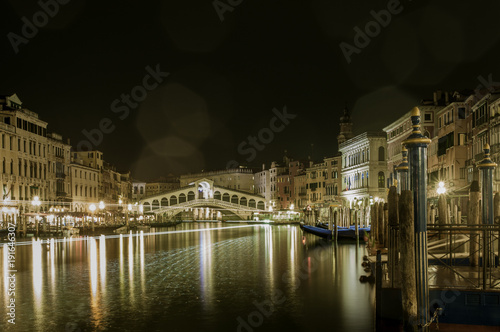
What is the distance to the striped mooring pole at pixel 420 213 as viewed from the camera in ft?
28.4

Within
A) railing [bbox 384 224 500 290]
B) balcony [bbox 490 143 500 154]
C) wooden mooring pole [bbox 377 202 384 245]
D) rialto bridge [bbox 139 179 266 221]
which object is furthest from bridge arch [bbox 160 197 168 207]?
railing [bbox 384 224 500 290]

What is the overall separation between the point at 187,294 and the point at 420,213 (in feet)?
24.8

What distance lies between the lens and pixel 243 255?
2583 cm

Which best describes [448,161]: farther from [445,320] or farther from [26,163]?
[26,163]

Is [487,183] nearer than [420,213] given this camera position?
No

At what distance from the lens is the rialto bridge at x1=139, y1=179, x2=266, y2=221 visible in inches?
3258

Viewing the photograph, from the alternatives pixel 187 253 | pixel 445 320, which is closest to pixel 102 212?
pixel 187 253

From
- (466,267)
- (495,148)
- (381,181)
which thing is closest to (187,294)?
(466,267)

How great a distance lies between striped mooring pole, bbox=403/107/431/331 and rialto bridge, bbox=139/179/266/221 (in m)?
71.3

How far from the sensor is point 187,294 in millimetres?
14523

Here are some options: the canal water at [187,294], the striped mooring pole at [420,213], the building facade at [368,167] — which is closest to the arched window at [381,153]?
the building facade at [368,167]

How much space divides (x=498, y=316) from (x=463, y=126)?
86.8ft

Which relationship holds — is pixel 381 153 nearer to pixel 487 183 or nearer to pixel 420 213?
pixel 487 183

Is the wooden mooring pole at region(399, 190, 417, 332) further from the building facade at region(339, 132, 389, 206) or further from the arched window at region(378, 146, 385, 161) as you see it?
the arched window at region(378, 146, 385, 161)
